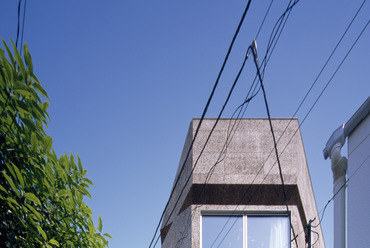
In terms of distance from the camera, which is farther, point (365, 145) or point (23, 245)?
point (365, 145)

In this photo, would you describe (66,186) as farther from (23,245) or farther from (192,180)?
(192,180)

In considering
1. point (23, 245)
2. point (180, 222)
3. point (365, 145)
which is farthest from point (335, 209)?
point (180, 222)

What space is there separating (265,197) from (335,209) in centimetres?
340

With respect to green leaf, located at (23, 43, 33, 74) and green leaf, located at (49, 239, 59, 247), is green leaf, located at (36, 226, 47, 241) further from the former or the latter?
green leaf, located at (23, 43, 33, 74)

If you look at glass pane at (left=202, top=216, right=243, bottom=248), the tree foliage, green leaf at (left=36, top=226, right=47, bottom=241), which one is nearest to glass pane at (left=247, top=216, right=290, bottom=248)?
glass pane at (left=202, top=216, right=243, bottom=248)

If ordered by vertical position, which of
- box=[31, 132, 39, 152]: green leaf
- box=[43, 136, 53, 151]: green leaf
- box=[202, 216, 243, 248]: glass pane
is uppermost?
box=[202, 216, 243, 248]: glass pane

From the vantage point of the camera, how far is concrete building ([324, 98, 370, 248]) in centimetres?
656

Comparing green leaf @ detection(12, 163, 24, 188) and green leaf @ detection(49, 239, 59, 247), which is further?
green leaf @ detection(49, 239, 59, 247)

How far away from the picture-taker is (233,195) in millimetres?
10570

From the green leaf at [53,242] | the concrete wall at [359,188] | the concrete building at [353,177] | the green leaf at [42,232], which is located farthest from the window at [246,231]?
the green leaf at [42,232]

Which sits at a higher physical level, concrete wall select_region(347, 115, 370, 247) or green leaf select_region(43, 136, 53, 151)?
concrete wall select_region(347, 115, 370, 247)

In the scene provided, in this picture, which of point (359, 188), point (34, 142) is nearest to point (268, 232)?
point (359, 188)

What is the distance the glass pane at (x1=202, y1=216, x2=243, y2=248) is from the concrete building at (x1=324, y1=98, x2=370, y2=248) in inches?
137

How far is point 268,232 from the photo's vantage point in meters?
10.5
